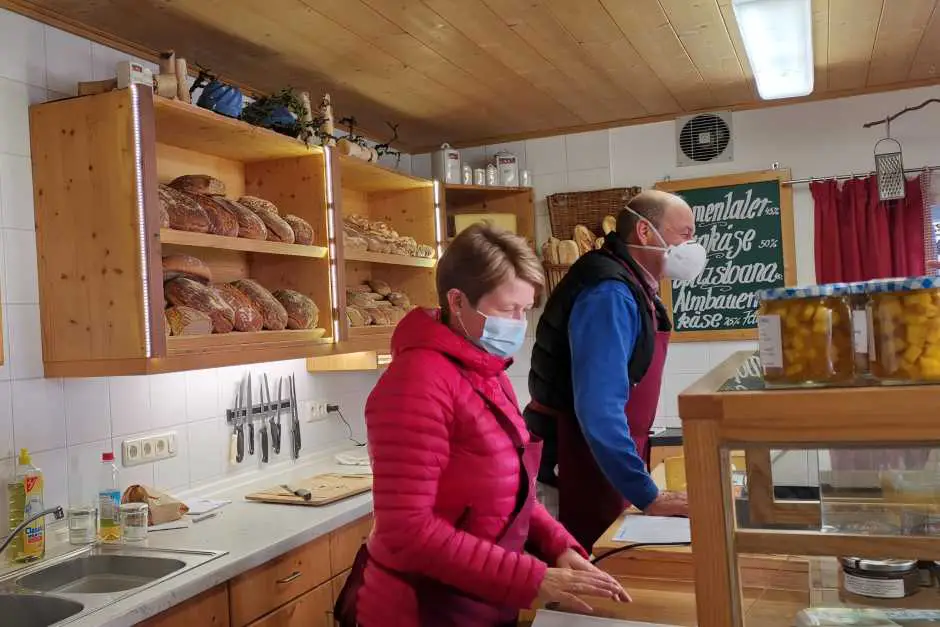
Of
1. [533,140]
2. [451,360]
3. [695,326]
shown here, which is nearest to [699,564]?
[451,360]

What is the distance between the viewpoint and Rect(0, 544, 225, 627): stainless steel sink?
204 cm

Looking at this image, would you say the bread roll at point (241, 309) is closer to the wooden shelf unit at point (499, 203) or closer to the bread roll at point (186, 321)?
the bread roll at point (186, 321)

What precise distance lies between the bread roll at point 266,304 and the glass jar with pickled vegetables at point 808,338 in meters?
2.28

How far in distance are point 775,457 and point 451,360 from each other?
776 millimetres

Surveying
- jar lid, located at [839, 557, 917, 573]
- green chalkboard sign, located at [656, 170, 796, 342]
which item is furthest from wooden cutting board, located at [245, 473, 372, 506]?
jar lid, located at [839, 557, 917, 573]

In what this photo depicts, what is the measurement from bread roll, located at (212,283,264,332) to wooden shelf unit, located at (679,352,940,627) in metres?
2.11

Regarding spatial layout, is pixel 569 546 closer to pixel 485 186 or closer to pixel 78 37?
pixel 78 37

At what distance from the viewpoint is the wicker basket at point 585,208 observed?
427cm

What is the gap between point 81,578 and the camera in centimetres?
233

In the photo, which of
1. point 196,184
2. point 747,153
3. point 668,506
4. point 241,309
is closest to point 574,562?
point 668,506

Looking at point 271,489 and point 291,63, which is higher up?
point 291,63

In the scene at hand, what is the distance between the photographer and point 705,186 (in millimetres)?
4207

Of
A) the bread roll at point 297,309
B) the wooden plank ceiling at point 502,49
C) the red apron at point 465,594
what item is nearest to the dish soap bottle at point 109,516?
the bread roll at point 297,309

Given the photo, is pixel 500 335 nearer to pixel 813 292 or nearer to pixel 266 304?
pixel 813 292
